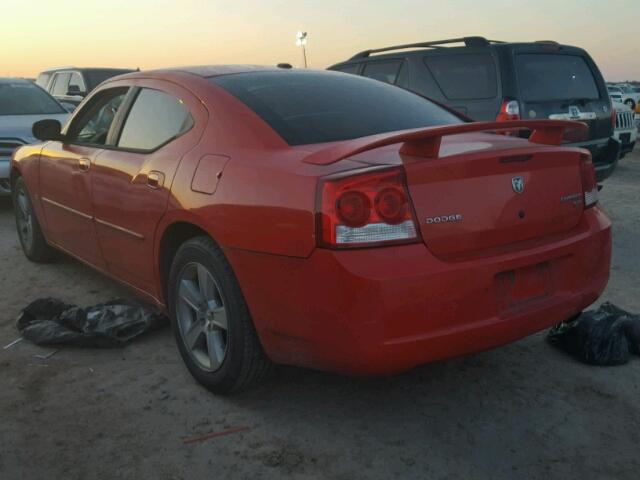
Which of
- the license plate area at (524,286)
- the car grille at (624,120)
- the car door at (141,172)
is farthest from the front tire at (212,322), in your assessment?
the car grille at (624,120)

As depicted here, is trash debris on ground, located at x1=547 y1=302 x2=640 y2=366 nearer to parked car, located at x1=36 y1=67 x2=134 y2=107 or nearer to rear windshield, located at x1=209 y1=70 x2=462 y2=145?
rear windshield, located at x1=209 y1=70 x2=462 y2=145

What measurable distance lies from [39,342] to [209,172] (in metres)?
1.66

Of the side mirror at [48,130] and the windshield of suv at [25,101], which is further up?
the side mirror at [48,130]

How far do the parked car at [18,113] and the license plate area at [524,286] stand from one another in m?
6.92

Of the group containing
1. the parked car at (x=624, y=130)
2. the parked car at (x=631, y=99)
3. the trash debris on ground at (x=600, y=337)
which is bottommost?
the parked car at (x=631, y=99)

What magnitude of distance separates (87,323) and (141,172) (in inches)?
42.4

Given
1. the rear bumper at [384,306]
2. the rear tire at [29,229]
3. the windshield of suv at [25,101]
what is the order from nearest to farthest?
the rear bumper at [384,306], the rear tire at [29,229], the windshield of suv at [25,101]

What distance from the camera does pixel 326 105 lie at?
3451 millimetres

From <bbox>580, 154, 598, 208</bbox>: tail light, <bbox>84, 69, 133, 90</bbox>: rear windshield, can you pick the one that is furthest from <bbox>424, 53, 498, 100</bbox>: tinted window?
<bbox>84, 69, 133, 90</bbox>: rear windshield

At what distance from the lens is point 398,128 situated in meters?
3.41

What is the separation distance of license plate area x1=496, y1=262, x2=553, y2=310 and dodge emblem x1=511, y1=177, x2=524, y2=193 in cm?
32

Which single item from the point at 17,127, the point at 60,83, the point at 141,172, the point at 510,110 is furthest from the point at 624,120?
the point at 60,83

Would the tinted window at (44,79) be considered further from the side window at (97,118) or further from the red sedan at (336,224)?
the red sedan at (336,224)

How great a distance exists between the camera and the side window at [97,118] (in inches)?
168
